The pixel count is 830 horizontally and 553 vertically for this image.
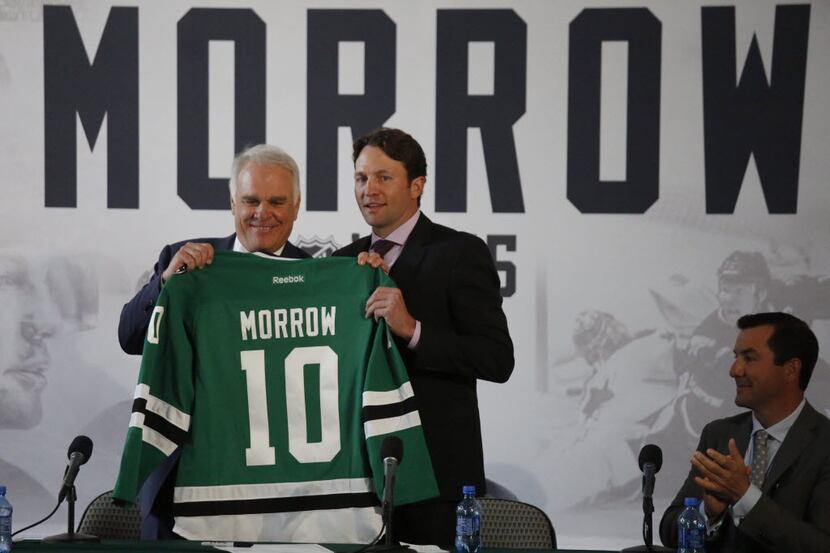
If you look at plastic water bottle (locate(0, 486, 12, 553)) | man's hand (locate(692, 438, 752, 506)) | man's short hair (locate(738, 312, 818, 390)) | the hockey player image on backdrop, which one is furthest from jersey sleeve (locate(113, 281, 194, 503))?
the hockey player image on backdrop

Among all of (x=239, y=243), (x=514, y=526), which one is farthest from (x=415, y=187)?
(x=514, y=526)

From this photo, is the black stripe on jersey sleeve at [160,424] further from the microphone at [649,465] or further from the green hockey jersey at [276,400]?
the microphone at [649,465]

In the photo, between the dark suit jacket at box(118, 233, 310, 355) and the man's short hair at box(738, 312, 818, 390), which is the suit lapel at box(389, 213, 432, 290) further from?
the man's short hair at box(738, 312, 818, 390)

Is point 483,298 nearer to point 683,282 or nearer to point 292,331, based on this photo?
point 292,331

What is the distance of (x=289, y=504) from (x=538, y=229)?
2.10 m

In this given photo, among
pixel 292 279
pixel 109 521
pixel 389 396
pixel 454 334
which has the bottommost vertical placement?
pixel 109 521

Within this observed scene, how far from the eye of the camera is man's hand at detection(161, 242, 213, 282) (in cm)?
299

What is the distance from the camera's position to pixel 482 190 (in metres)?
4.76

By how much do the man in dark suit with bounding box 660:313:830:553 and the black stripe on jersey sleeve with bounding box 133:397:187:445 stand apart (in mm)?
1316

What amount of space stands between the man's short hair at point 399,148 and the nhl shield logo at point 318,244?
170cm

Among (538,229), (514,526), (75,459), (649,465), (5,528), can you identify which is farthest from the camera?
(538,229)

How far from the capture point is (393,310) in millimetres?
2887

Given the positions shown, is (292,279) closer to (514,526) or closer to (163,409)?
(163,409)

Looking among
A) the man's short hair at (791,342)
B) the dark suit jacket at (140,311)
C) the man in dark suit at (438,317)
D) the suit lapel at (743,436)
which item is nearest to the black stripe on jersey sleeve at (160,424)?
the dark suit jacket at (140,311)
